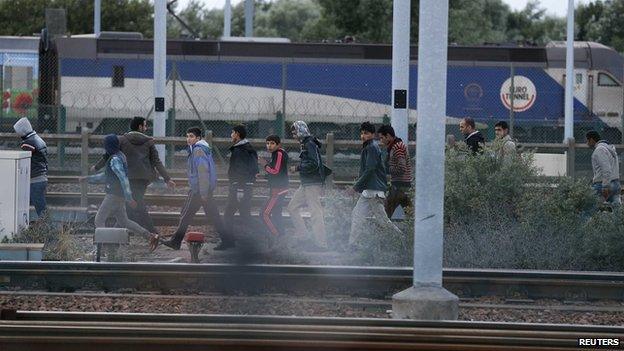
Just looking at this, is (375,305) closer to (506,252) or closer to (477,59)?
(506,252)

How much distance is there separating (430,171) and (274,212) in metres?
5.86

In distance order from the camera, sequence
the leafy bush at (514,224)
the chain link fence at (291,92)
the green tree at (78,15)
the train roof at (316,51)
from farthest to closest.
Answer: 1. the green tree at (78,15)
2. the train roof at (316,51)
3. the chain link fence at (291,92)
4. the leafy bush at (514,224)

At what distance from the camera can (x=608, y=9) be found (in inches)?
2453

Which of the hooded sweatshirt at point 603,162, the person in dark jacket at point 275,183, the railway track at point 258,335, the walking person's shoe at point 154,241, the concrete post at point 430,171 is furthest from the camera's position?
the hooded sweatshirt at point 603,162

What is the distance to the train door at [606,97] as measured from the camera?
32500mm

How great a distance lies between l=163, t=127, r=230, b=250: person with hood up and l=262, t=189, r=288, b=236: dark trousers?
63cm

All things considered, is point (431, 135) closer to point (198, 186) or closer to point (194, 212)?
point (198, 186)

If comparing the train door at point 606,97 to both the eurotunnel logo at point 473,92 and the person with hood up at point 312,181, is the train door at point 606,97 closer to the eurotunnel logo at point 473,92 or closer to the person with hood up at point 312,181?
the eurotunnel logo at point 473,92

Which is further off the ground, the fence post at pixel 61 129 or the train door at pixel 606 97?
the train door at pixel 606 97

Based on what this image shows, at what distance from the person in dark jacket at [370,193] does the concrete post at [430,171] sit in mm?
4173

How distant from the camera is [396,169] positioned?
16.0m

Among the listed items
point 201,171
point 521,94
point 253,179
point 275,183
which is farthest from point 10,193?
point 521,94

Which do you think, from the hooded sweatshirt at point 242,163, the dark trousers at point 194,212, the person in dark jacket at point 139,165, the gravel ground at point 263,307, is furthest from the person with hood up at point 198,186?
the gravel ground at point 263,307

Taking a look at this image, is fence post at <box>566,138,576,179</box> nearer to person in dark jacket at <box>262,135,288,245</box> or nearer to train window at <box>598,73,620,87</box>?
person in dark jacket at <box>262,135,288,245</box>
